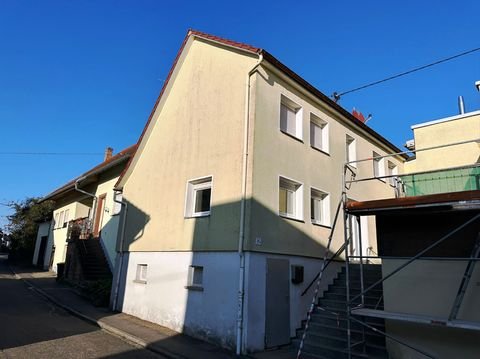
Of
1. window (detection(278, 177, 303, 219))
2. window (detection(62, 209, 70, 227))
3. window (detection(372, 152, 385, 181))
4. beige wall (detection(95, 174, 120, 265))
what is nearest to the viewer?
window (detection(278, 177, 303, 219))

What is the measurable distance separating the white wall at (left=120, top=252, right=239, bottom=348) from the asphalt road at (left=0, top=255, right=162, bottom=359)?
1480 millimetres

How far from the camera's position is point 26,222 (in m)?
29.1

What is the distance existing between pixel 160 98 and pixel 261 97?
4665 mm

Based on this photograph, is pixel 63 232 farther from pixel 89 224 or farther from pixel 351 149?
pixel 351 149

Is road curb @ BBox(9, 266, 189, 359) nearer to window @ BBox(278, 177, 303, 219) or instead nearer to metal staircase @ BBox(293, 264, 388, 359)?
metal staircase @ BBox(293, 264, 388, 359)

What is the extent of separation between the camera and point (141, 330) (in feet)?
30.1

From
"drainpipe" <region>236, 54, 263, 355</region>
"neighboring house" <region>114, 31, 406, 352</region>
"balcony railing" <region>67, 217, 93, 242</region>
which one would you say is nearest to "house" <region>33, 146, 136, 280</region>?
"balcony railing" <region>67, 217, 93, 242</region>

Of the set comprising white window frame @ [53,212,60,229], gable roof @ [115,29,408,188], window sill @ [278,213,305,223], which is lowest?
window sill @ [278,213,305,223]

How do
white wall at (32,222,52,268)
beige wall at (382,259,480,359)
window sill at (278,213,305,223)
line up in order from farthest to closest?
white wall at (32,222,52,268) < window sill at (278,213,305,223) < beige wall at (382,259,480,359)

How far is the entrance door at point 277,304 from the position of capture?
7918 mm

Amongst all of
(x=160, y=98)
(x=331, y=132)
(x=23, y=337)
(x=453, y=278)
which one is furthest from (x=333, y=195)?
(x=23, y=337)

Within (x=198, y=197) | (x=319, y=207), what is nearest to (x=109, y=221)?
(x=198, y=197)

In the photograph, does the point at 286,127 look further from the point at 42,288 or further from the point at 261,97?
the point at 42,288

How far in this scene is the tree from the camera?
27.6 m
